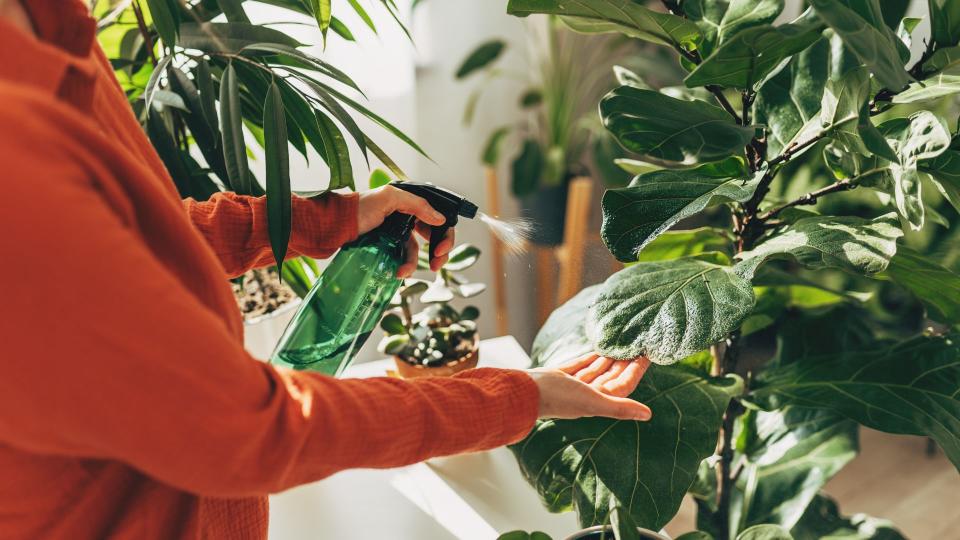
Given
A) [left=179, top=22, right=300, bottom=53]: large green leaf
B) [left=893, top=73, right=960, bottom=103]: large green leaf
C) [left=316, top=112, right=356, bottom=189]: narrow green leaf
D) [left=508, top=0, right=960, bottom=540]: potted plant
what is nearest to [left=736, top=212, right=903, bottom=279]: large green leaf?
[left=508, top=0, right=960, bottom=540]: potted plant

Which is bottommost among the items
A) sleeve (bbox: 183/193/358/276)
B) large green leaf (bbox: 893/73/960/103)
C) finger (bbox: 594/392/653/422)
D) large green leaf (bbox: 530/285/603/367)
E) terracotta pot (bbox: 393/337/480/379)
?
terracotta pot (bbox: 393/337/480/379)

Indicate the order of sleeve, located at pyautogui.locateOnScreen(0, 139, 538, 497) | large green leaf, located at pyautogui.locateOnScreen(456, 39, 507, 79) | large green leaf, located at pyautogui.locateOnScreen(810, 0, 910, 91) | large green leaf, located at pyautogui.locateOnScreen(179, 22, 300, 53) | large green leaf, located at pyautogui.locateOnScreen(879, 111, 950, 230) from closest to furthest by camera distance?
sleeve, located at pyautogui.locateOnScreen(0, 139, 538, 497)
large green leaf, located at pyautogui.locateOnScreen(810, 0, 910, 91)
large green leaf, located at pyautogui.locateOnScreen(879, 111, 950, 230)
large green leaf, located at pyautogui.locateOnScreen(179, 22, 300, 53)
large green leaf, located at pyautogui.locateOnScreen(456, 39, 507, 79)

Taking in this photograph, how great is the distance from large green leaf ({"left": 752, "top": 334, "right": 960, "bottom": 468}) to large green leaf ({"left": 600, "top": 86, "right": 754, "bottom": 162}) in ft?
0.95

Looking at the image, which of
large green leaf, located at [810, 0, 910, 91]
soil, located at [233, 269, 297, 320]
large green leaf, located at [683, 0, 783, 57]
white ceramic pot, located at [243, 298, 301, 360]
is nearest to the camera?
large green leaf, located at [810, 0, 910, 91]

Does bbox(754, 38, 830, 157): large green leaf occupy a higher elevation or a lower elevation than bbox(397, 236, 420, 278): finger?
higher

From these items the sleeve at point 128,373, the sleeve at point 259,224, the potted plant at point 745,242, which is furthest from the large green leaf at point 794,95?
the sleeve at point 128,373

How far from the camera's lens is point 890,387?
Result: 0.80 metres

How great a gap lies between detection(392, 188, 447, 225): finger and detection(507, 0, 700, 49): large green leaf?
20 centimetres

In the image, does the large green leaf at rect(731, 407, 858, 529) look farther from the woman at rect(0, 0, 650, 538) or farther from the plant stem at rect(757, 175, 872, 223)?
the woman at rect(0, 0, 650, 538)

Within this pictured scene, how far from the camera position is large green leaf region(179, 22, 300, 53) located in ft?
2.73

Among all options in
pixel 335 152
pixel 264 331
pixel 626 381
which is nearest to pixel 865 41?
pixel 626 381

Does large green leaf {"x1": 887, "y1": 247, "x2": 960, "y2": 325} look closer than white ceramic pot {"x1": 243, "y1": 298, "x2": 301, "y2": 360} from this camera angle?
Yes

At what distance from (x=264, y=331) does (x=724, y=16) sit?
742 mm

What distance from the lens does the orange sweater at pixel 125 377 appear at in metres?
0.36
